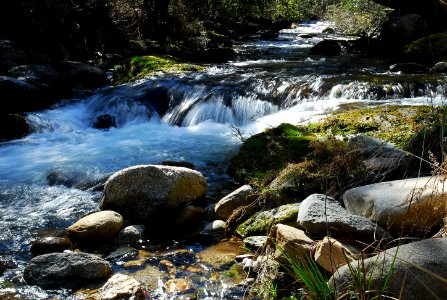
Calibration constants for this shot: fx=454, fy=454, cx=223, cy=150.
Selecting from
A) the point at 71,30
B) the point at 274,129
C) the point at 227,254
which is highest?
the point at 71,30

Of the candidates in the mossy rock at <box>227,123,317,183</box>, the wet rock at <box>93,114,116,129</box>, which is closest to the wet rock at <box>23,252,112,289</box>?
the mossy rock at <box>227,123,317,183</box>

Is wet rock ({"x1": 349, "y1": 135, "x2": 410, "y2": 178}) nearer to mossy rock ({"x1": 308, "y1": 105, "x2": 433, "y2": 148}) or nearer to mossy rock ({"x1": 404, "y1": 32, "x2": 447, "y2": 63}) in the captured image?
mossy rock ({"x1": 308, "y1": 105, "x2": 433, "y2": 148})

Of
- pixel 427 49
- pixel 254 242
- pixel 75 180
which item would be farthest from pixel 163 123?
pixel 427 49

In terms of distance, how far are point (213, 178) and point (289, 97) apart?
14.1 ft

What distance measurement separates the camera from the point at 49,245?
4.51 m

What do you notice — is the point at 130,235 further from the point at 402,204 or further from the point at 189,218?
the point at 402,204

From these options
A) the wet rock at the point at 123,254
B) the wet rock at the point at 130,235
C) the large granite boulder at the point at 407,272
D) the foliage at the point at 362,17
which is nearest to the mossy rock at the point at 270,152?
the wet rock at the point at 130,235

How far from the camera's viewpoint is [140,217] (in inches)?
203

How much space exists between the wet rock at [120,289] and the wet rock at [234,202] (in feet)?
5.36

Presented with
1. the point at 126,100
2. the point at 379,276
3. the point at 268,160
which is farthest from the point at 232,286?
→ the point at 126,100

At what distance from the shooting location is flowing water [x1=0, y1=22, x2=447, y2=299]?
579 cm

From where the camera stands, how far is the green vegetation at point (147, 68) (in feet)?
42.6

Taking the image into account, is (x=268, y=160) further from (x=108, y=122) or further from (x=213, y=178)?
(x=108, y=122)

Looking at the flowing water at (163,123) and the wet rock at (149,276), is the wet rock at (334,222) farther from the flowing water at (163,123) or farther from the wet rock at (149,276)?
the wet rock at (149,276)
